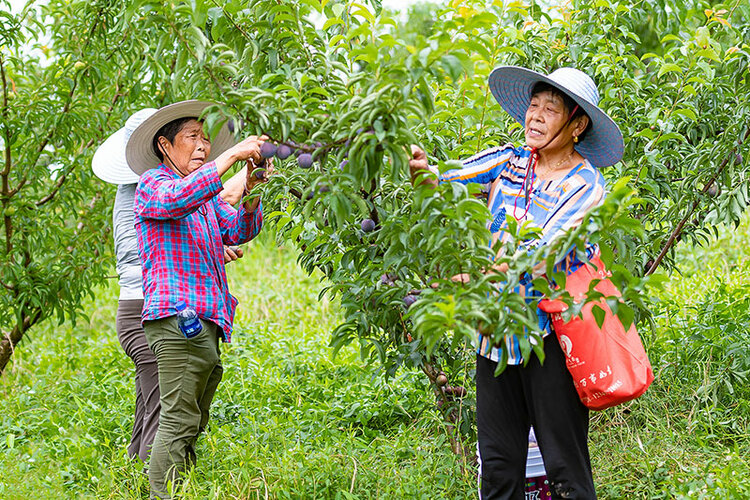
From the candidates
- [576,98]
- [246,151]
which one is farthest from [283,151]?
[576,98]

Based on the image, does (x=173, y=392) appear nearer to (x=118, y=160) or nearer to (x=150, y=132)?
(x=150, y=132)

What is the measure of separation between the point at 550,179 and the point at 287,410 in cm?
207

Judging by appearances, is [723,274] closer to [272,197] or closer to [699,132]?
[699,132]

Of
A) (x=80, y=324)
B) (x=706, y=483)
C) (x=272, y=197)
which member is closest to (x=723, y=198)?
(x=706, y=483)

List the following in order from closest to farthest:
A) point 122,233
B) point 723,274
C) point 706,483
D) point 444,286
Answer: point 444,286 < point 706,483 < point 122,233 < point 723,274

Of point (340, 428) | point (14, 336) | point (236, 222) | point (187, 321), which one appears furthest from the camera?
point (14, 336)

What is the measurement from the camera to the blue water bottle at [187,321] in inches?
118

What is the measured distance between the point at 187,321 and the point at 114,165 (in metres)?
0.97

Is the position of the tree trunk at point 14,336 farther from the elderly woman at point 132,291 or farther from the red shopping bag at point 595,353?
the red shopping bag at point 595,353

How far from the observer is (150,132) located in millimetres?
3193

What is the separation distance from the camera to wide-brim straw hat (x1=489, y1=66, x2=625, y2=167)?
246cm

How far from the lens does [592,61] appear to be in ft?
10.8

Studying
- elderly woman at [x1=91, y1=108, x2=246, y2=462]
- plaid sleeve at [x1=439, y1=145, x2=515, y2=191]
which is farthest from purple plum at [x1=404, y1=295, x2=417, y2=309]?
elderly woman at [x1=91, y1=108, x2=246, y2=462]

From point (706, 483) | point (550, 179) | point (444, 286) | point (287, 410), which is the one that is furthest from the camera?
point (287, 410)
